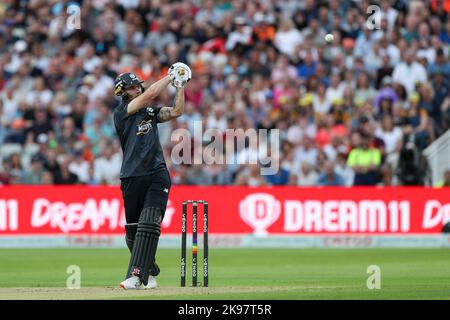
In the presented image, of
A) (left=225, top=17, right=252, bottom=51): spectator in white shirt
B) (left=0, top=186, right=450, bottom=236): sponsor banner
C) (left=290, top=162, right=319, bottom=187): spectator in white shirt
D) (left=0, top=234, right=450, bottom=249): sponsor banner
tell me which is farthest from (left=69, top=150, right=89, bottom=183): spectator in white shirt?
(left=225, top=17, right=252, bottom=51): spectator in white shirt

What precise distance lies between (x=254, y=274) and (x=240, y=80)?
9252 millimetres

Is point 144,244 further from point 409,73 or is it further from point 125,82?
point 409,73

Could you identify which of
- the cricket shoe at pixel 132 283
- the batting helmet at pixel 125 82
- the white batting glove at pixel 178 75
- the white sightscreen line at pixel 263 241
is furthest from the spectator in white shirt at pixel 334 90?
the cricket shoe at pixel 132 283

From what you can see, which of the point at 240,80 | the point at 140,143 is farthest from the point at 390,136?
the point at 140,143

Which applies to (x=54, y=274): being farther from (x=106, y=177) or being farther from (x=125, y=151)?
(x=106, y=177)

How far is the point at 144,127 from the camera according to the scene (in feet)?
40.4

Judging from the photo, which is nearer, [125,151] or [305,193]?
[125,151]

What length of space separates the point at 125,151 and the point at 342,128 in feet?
37.1

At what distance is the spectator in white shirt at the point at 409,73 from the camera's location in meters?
24.1

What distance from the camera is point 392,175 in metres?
22.6

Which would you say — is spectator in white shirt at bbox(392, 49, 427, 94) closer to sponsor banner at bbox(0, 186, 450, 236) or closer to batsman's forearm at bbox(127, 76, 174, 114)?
sponsor banner at bbox(0, 186, 450, 236)

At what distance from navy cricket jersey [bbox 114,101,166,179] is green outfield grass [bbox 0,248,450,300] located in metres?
1.23

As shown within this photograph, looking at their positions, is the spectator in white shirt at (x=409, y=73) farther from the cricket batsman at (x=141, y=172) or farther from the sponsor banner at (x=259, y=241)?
the cricket batsman at (x=141, y=172)
